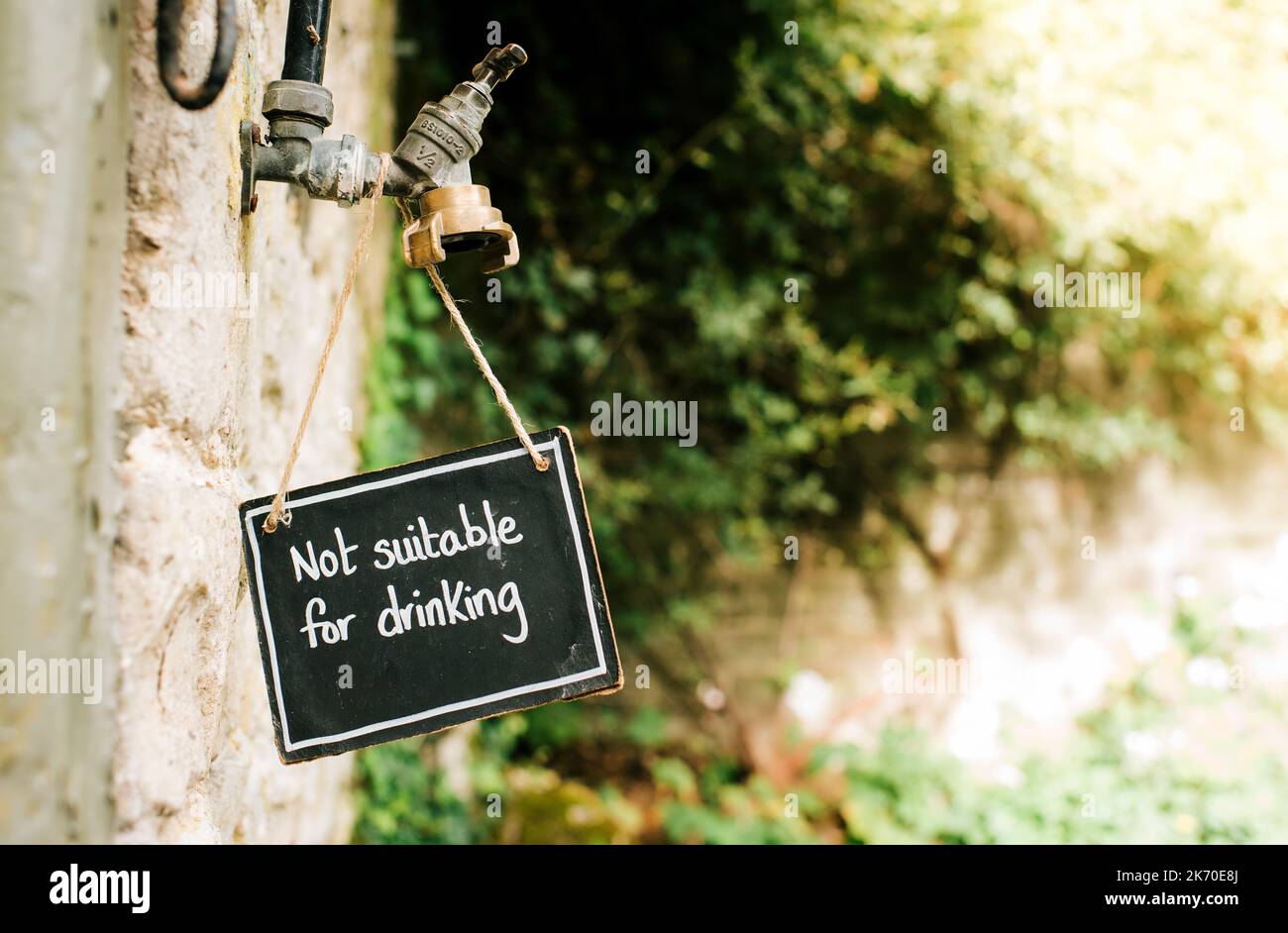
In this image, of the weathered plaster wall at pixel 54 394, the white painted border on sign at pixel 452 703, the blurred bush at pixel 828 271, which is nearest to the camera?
the weathered plaster wall at pixel 54 394

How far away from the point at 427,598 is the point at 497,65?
658 mm

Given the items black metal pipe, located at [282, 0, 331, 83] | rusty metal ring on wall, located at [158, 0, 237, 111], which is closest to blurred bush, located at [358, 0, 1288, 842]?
black metal pipe, located at [282, 0, 331, 83]

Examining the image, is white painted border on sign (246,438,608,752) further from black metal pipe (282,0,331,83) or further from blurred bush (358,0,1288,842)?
blurred bush (358,0,1288,842)

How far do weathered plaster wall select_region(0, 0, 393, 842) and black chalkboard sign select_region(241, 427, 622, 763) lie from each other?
91mm

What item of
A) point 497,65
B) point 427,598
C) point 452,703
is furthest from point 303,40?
point 452,703

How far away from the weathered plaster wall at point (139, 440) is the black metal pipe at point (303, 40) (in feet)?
0.21

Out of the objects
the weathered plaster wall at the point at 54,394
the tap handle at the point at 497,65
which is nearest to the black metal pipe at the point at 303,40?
the tap handle at the point at 497,65

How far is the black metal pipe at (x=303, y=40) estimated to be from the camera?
98 cm

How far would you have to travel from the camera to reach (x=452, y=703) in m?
0.92

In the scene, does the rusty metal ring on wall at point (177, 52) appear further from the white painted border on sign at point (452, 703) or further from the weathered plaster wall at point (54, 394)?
the white painted border on sign at point (452, 703)

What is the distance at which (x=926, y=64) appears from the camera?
267cm

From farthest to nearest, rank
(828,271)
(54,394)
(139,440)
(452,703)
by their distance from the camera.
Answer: (828,271) < (452,703) < (139,440) < (54,394)

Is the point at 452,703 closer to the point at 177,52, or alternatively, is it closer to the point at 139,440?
the point at 139,440
